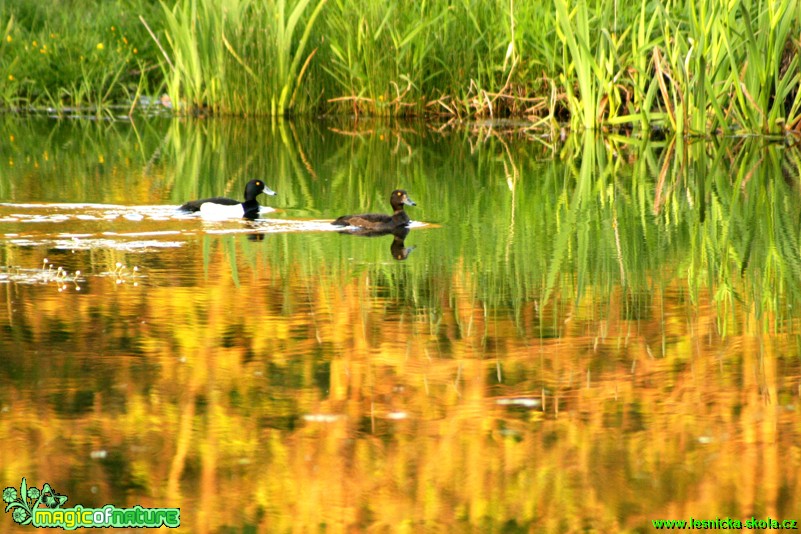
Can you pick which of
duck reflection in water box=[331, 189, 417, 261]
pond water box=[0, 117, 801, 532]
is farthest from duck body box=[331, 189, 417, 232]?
pond water box=[0, 117, 801, 532]

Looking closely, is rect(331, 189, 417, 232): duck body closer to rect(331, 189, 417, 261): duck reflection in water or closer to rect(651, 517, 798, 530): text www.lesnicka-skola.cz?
rect(331, 189, 417, 261): duck reflection in water

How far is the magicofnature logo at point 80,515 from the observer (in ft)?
12.3

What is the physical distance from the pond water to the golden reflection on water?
0.01 m

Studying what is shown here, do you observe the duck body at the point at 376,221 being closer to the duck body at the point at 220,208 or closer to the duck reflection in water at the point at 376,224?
the duck reflection in water at the point at 376,224

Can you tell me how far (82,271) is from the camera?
780cm

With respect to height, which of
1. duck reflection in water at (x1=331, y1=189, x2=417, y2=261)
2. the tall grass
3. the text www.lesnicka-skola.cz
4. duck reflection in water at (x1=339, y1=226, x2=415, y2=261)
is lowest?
the text www.lesnicka-skola.cz

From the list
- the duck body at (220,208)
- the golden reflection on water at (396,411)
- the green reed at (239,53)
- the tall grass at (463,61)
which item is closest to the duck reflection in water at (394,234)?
the duck body at (220,208)

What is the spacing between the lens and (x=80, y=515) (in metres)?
3.80

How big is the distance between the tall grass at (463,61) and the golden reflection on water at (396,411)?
1002cm

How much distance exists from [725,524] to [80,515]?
1.77 m

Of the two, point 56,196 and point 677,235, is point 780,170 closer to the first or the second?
point 677,235

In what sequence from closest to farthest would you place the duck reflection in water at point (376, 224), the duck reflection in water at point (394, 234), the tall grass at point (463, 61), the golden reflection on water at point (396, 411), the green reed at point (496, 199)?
the golden reflection on water at point (396, 411) < the green reed at point (496, 199) < the duck reflection in water at point (394, 234) < the duck reflection in water at point (376, 224) < the tall grass at point (463, 61)

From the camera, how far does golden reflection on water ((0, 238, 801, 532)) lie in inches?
156

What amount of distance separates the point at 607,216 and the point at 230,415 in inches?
239
